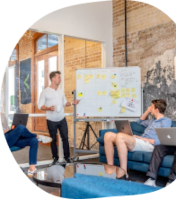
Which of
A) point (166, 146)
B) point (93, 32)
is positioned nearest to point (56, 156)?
point (166, 146)

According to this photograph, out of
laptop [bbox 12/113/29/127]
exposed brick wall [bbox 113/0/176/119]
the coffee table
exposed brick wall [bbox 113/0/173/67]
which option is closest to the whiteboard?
exposed brick wall [bbox 113/0/176/119]

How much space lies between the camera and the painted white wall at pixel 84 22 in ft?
17.2

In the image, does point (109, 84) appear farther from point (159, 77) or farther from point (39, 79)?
point (39, 79)

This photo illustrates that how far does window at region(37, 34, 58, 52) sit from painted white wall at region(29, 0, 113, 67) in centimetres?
20

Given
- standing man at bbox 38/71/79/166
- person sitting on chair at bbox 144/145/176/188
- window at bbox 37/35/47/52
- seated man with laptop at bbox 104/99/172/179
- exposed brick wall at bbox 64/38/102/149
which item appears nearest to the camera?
person sitting on chair at bbox 144/145/176/188

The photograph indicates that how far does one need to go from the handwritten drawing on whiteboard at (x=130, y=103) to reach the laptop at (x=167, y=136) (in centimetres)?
166

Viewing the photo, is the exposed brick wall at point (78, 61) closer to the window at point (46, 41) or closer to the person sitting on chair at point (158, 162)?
the window at point (46, 41)

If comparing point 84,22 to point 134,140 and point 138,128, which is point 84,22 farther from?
point 134,140

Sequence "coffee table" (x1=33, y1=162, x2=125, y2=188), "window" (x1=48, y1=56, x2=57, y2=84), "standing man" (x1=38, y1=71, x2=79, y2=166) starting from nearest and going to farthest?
"coffee table" (x1=33, y1=162, x2=125, y2=188) → "standing man" (x1=38, y1=71, x2=79, y2=166) → "window" (x1=48, y1=56, x2=57, y2=84)

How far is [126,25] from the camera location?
5.88 meters

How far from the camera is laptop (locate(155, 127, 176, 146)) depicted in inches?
136

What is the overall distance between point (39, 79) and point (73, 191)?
4.10 meters

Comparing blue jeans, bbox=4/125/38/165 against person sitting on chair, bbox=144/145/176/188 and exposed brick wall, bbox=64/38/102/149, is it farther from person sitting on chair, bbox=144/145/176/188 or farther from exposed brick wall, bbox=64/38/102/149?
exposed brick wall, bbox=64/38/102/149

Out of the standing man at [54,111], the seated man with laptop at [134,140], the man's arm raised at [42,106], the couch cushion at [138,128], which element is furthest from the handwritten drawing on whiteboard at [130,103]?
the man's arm raised at [42,106]
